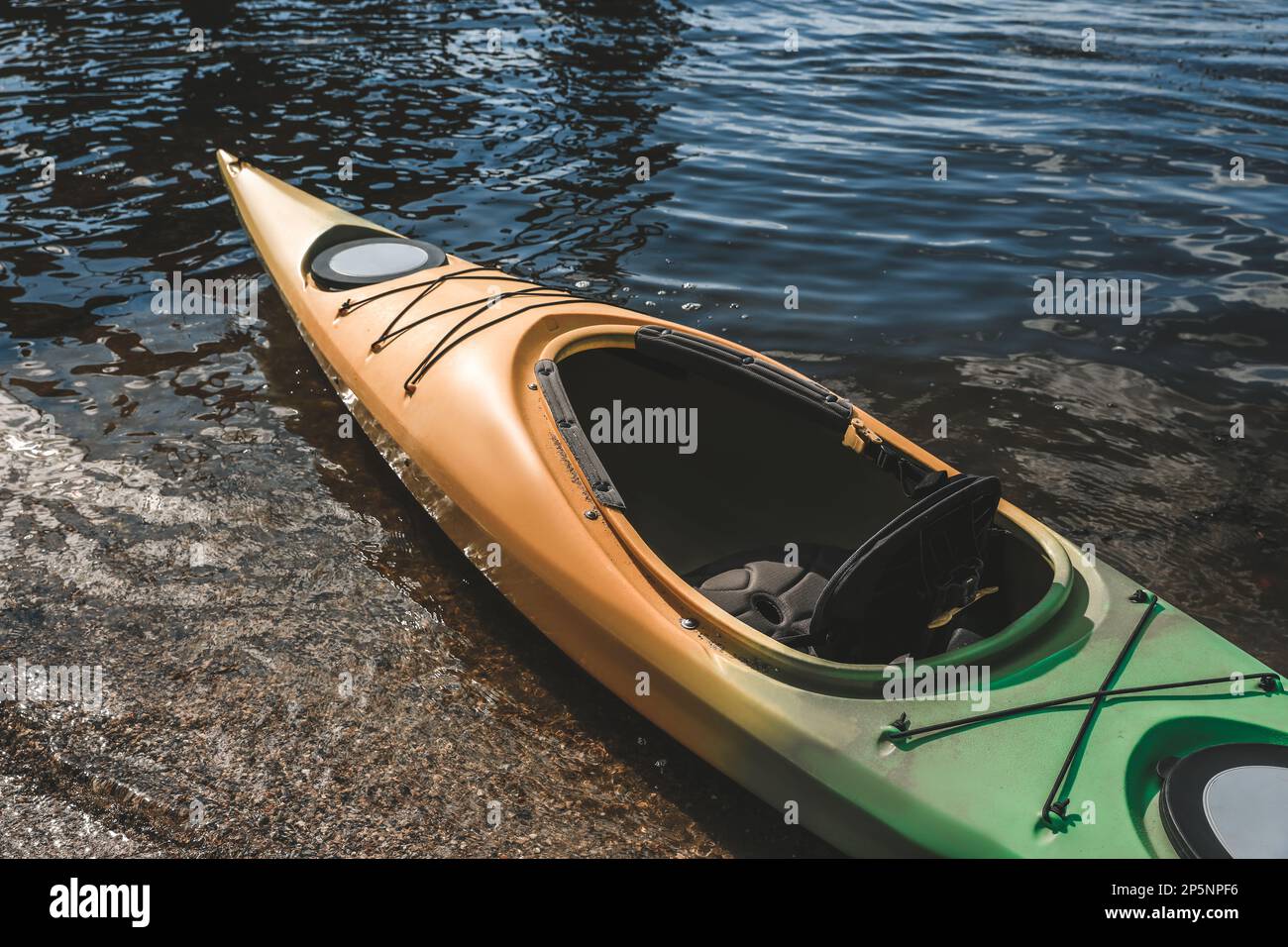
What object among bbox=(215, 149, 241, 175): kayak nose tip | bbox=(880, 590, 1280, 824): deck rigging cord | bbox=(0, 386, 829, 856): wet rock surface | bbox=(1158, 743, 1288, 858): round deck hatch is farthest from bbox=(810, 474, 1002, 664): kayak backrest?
bbox=(215, 149, 241, 175): kayak nose tip

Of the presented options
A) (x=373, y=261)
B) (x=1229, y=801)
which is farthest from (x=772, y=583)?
(x=373, y=261)

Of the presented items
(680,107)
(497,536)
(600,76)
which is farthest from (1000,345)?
(600,76)

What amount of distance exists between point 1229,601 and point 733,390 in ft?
7.07

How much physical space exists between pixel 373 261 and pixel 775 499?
8.18 ft

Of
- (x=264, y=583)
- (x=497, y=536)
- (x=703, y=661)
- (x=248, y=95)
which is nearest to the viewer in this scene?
(x=703, y=661)

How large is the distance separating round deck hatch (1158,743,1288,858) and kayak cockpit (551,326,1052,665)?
Answer: 2.42ft

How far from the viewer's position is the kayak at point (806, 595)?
8.11 feet

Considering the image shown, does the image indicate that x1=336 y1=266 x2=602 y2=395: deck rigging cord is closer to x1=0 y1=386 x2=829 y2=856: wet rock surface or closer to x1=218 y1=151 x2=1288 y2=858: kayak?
x1=218 y1=151 x2=1288 y2=858: kayak

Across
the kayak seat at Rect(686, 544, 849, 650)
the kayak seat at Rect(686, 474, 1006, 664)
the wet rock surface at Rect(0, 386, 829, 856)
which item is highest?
the kayak seat at Rect(686, 474, 1006, 664)

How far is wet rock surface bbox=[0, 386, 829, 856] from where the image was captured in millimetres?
2896

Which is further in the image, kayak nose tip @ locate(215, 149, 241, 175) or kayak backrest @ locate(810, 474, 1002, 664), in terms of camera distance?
kayak nose tip @ locate(215, 149, 241, 175)

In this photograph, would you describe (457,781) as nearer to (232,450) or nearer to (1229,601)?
(232,450)

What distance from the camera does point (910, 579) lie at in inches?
114

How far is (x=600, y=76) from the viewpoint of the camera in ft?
34.0
